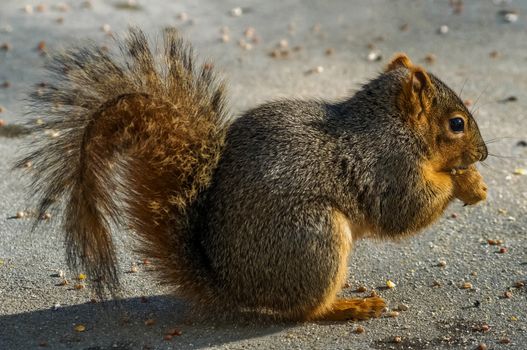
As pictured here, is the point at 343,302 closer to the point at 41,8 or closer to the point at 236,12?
the point at 236,12

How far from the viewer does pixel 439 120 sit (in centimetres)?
324

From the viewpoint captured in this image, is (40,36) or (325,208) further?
(40,36)

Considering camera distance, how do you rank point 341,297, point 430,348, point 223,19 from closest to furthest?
point 430,348 → point 341,297 → point 223,19

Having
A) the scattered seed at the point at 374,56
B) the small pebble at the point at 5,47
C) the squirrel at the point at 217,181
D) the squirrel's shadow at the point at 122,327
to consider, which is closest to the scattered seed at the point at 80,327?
the squirrel's shadow at the point at 122,327

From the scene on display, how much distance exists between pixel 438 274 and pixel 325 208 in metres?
0.73

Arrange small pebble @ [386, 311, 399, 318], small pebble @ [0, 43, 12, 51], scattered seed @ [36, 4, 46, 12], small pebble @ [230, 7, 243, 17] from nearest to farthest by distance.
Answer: small pebble @ [386, 311, 399, 318] < small pebble @ [0, 43, 12, 51] < scattered seed @ [36, 4, 46, 12] < small pebble @ [230, 7, 243, 17]

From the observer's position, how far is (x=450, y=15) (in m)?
6.29

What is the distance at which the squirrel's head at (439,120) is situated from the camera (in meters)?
3.19

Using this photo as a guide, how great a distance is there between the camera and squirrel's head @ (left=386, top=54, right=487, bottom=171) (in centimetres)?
319

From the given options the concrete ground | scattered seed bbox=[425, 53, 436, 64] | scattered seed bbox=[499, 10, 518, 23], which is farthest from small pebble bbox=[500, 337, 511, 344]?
scattered seed bbox=[499, 10, 518, 23]

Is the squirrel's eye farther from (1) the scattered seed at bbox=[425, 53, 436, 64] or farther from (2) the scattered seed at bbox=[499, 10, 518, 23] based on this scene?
(2) the scattered seed at bbox=[499, 10, 518, 23]

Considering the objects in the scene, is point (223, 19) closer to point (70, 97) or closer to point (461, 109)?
point (461, 109)

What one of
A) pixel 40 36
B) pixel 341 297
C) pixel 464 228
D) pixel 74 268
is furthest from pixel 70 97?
pixel 40 36

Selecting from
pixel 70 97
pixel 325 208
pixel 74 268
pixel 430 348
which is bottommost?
pixel 430 348
